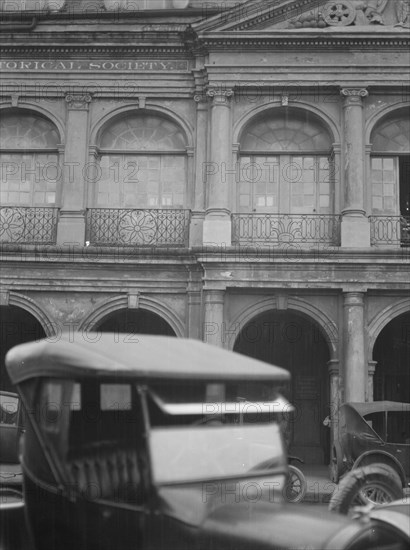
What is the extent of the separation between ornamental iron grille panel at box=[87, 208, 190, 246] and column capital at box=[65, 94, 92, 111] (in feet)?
7.84

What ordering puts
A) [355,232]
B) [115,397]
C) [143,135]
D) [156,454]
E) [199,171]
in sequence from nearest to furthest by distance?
[156,454]
[115,397]
[355,232]
[199,171]
[143,135]

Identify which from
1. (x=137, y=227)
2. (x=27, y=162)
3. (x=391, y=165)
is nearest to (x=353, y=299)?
(x=391, y=165)

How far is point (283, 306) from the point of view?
15797 millimetres

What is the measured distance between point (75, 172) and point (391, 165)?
23.4ft

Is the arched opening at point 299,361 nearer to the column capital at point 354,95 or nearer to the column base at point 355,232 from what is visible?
the column base at point 355,232

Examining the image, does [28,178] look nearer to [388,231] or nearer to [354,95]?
[354,95]

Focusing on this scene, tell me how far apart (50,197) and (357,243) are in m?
7.03

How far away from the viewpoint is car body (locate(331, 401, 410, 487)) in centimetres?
1244

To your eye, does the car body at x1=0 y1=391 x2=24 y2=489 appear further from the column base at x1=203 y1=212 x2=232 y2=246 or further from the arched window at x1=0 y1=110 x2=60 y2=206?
the arched window at x1=0 y1=110 x2=60 y2=206

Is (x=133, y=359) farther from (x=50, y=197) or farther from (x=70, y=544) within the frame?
(x=50, y=197)

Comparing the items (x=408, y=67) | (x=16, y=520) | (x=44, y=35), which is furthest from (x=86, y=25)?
(x=16, y=520)

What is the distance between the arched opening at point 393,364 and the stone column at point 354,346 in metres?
3.04

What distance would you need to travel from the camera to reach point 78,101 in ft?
56.0

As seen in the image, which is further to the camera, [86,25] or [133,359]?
[86,25]
